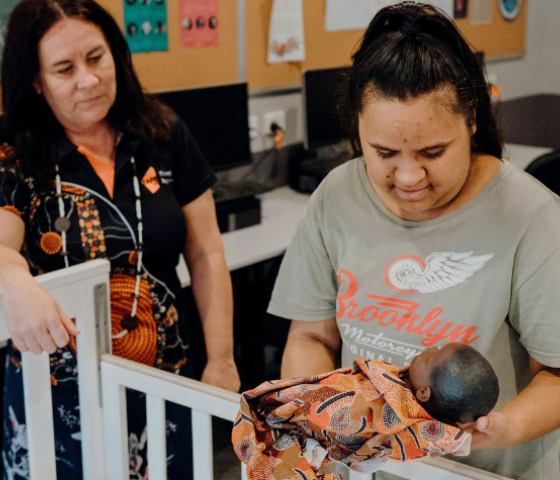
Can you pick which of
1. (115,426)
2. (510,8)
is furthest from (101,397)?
(510,8)

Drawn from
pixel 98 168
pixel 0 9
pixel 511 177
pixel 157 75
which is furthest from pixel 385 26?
pixel 157 75

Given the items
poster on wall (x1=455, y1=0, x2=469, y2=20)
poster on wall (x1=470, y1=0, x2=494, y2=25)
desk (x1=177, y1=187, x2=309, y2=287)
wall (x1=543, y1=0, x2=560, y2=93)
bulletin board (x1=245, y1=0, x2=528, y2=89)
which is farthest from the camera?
wall (x1=543, y1=0, x2=560, y2=93)

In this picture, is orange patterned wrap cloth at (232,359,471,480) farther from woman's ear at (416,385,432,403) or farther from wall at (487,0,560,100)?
wall at (487,0,560,100)

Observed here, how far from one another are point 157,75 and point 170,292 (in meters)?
1.25

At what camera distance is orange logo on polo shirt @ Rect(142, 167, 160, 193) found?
1.46 m

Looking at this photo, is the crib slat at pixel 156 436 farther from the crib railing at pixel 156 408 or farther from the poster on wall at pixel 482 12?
the poster on wall at pixel 482 12

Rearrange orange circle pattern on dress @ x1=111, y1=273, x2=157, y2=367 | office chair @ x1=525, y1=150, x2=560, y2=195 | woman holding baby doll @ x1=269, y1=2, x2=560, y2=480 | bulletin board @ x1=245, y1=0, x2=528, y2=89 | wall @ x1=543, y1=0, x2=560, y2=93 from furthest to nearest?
wall @ x1=543, y1=0, x2=560, y2=93
bulletin board @ x1=245, y1=0, x2=528, y2=89
office chair @ x1=525, y1=150, x2=560, y2=195
orange circle pattern on dress @ x1=111, y1=273, x2=157, y2=367
woman holding baby doll @ x1=269, y1=2, x2=560, y2=480

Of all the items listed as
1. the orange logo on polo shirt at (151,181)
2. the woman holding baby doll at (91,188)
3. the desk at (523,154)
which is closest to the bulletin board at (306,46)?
the desk at (523,154)

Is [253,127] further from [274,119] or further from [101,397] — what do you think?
[101,397]

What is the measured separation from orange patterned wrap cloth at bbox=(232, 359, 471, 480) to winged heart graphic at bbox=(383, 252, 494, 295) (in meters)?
0.15

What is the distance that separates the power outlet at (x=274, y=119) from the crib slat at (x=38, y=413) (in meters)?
1.99

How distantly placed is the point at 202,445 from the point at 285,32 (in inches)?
87.1

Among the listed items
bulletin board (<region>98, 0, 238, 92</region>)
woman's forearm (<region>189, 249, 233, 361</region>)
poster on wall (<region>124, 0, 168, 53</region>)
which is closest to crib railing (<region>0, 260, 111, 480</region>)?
woman's forearm (<region>189, 249, 233, 361</region>)

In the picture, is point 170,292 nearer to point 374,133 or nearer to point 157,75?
point 374,133
